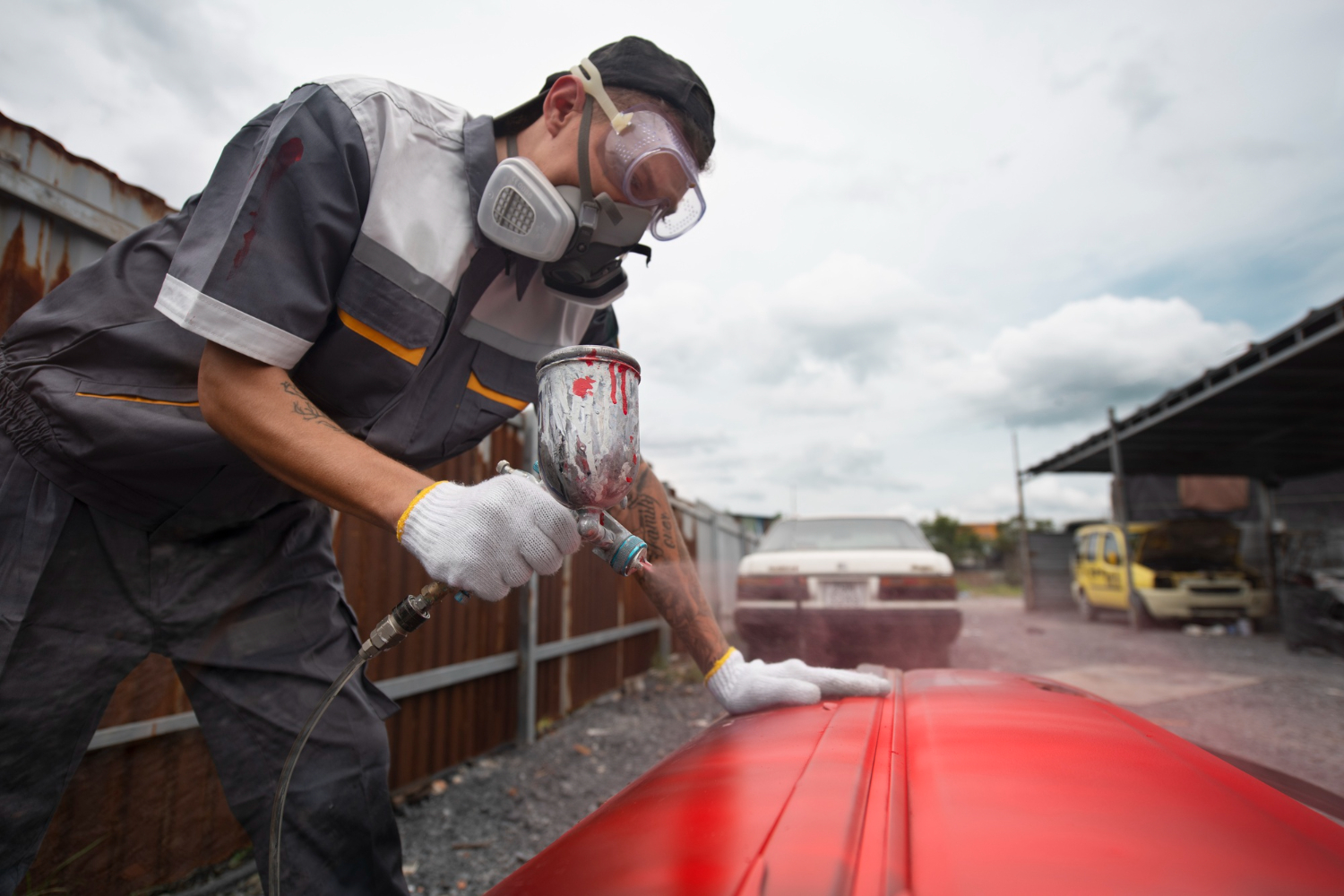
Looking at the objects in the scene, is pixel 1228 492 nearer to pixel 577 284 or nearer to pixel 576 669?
pixel 576 669

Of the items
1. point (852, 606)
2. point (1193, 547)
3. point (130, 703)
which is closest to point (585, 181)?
point (130, 703)

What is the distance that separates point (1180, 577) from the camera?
385 inches

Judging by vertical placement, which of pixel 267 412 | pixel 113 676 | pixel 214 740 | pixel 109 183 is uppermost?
pixel 109 183

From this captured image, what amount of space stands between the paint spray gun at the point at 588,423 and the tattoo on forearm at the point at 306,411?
13.6 inches

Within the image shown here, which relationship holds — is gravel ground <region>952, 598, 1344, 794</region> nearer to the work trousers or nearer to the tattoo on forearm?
the work trousers

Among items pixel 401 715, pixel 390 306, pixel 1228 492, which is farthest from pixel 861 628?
pixel 1228 492

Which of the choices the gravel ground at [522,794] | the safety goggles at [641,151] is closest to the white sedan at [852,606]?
the gravel ground at [522,794]

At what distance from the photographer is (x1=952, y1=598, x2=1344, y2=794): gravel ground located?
4289 mm

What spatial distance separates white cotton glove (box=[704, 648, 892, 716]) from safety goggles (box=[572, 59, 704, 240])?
3.38 ft

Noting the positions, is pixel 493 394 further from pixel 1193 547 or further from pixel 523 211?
pixel 1193 547

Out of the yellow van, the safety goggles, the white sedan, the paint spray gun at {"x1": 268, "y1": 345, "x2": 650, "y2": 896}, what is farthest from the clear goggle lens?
the yellow van

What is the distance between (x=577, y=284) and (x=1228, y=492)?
16.6 metres

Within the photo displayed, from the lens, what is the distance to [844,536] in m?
6.49

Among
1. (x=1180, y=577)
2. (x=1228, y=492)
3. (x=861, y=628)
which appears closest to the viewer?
(x=861, y=628)
